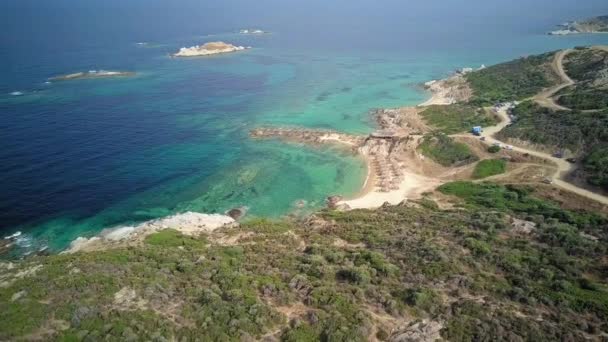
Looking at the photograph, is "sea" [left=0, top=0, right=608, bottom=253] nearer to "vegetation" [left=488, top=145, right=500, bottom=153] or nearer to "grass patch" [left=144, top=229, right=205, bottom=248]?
"grass patch" [left=144, top=229, right=205, bottom=248]

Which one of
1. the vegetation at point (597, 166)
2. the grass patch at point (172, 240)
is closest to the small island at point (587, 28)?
the vegetation at point (597, 166)

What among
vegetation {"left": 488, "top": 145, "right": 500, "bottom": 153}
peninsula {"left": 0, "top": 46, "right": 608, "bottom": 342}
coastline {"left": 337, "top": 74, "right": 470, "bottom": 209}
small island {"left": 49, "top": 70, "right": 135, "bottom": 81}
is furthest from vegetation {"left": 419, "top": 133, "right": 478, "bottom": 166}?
small island {"left": 49, "top": 70, "right": 135, "bottom": 81}

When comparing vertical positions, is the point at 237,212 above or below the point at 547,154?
below

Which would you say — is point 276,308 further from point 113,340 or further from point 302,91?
point 302,91

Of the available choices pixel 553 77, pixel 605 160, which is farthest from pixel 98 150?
pixel 553 77

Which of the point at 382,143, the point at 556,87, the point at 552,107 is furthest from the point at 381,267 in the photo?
the point at 556,87

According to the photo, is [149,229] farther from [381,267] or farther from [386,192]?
[386,192]

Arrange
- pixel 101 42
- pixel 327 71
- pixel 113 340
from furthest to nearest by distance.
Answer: pixel 101 42
pixel 327 71
pixel 113 340
